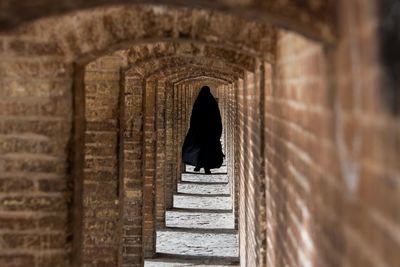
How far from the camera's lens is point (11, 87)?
16.6ft

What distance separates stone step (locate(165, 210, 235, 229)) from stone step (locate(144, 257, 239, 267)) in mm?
2836

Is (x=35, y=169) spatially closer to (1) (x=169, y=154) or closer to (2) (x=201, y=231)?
(2) (x=201, y=231)

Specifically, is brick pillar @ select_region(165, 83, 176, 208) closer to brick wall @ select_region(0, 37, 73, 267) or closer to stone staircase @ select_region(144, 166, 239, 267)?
stone staircase @ select_region(144, 166, 239, 267)

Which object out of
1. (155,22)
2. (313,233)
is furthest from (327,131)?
(155,22)

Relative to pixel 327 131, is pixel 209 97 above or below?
above

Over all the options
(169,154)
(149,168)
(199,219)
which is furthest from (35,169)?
(169,154)

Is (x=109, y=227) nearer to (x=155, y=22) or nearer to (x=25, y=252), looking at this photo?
(x=25, y=252)

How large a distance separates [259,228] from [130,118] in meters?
4.09

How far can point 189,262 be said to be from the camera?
469 inches

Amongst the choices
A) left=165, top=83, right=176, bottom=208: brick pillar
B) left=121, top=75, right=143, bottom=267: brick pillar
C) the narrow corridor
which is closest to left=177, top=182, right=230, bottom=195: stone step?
left=165, top=83, right=176, bottom=208: brick pillar

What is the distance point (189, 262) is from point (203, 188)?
891cm

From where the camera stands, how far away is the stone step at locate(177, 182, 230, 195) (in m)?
20.2

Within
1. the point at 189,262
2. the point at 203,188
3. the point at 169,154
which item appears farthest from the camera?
the point at 203,188

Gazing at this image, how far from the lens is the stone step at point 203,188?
794 inches
